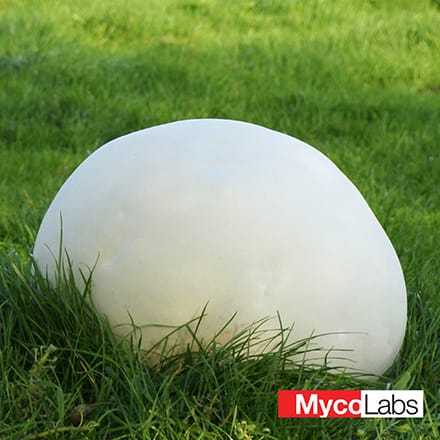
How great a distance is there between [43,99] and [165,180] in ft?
12.6

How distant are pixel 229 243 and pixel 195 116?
370 centimetres

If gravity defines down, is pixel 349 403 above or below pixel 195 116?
above

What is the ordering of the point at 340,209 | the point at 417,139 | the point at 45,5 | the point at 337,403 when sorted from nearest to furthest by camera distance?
the point at 337,403 < the point at 340,209 < the point at 417,139 < the point at 45,5

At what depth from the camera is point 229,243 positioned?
115 inches

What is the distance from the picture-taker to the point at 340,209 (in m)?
3.11

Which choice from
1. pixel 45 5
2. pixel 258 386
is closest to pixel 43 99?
pixel 45 5

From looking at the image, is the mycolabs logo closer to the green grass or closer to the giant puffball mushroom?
the green grass

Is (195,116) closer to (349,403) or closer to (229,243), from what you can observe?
(229,243)

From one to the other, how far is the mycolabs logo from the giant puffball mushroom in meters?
0.14

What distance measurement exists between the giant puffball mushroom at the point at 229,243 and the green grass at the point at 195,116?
11 cm

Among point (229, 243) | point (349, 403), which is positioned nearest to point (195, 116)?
point (229, 243)

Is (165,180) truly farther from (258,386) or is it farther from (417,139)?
(417,139)

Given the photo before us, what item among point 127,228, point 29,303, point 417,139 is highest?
point 127,228

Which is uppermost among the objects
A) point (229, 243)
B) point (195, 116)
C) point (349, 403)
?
point (229, 243)
